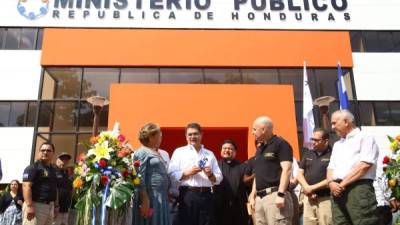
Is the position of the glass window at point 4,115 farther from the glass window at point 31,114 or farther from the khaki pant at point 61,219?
the khaki pant at point 61,219

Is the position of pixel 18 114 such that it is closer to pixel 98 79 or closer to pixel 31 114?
pixel 31 114

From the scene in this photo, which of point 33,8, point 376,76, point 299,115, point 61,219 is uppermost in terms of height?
point 33,8

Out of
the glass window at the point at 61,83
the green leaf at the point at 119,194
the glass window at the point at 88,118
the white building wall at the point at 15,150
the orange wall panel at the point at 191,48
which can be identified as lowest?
the green leaf at the point at 119,194

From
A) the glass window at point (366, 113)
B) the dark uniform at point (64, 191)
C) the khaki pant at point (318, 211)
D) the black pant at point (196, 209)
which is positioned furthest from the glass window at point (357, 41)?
the dark uniform at point (64, 191)

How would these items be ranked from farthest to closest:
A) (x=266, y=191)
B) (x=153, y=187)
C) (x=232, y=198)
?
(x=232, y=198), (x=153, y=187), (x=266, y=191)

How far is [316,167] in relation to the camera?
4.97 metres

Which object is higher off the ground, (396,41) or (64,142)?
(396,41)

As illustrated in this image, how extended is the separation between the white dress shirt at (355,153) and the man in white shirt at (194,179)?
1.48 m

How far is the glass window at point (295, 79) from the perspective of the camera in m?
12.1

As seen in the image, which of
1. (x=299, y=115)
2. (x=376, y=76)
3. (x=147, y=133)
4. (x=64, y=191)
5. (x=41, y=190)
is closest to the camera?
(x=147, y=133)

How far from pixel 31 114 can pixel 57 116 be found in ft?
2.63

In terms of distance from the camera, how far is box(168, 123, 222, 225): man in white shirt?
14.7ft

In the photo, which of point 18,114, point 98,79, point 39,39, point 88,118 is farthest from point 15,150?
point 39,39

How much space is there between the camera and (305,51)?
12266mm
